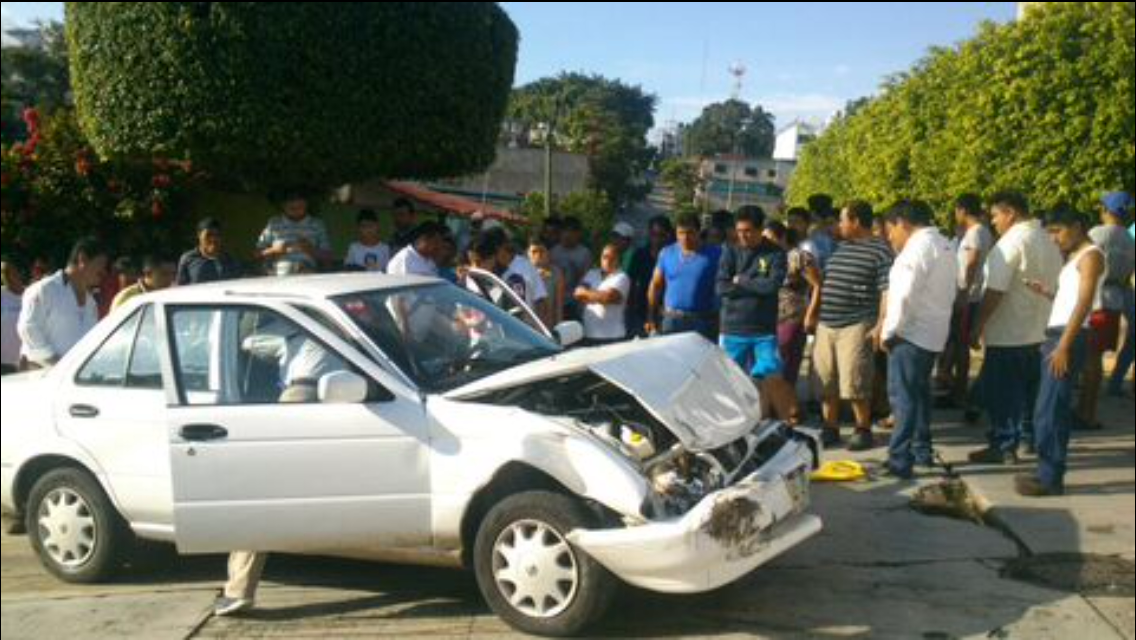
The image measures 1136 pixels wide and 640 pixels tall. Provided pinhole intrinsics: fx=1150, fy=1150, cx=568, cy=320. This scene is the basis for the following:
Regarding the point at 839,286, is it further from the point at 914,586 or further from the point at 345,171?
Result: the point at 345,171

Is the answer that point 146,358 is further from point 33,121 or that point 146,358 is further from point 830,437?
point 33,121

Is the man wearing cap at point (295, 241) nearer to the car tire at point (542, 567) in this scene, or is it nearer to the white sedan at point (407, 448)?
the white sedan at point (407, 448)

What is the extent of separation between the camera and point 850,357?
8.14 m

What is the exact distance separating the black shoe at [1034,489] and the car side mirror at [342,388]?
4.26m

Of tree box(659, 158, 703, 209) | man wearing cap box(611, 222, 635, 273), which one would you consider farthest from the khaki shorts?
tree box(659, 158, 703, 209)

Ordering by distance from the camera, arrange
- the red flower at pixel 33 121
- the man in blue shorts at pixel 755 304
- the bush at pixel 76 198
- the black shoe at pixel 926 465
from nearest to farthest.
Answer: the black shoe at pixel 926 465, the man in blue shorts at pixel 755 304, the bush at pixel 76 198, the red flower at pixel 33 121

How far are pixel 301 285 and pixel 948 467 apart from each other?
4514 millimetres

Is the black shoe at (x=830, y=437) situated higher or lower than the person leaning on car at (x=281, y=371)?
lower

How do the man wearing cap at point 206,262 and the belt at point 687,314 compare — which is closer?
the man wearing cap at point 206,262

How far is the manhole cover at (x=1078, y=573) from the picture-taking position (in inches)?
219

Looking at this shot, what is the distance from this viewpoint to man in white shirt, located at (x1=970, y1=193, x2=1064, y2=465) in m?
7.38

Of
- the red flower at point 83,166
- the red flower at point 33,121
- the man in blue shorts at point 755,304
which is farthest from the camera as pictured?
the red flower at point 33,121

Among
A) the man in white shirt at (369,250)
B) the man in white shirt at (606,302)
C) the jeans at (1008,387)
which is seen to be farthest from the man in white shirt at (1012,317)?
the man in white shirt at (369,250)

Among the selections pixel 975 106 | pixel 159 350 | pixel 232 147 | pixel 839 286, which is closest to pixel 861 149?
pixel 975 106
